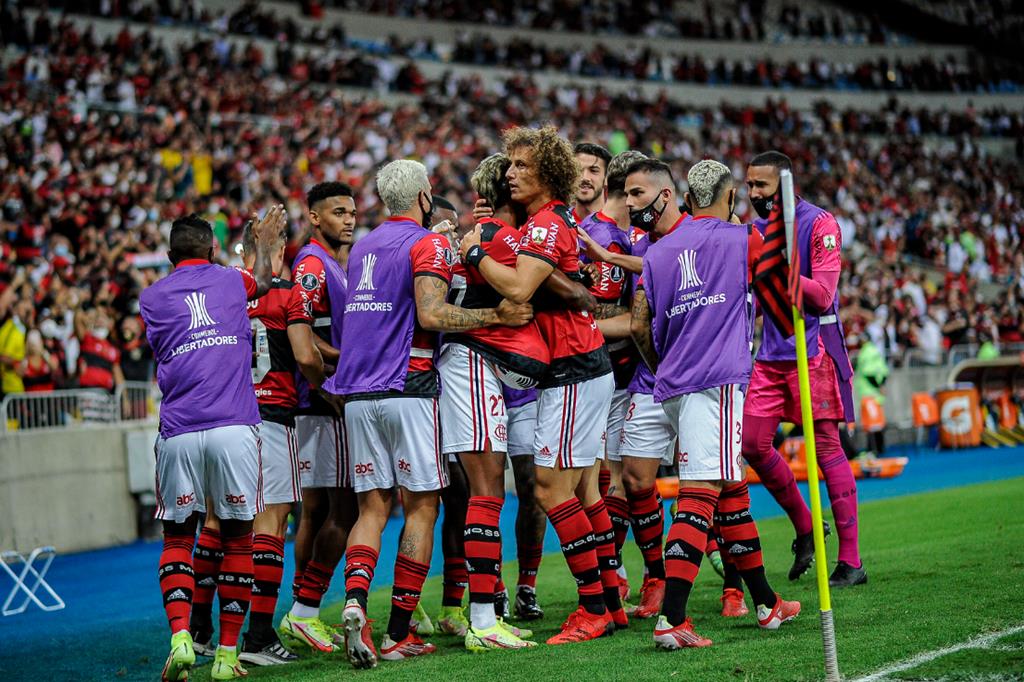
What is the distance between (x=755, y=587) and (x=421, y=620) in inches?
91.5

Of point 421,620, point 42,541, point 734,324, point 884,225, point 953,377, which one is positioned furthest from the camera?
point 884,225

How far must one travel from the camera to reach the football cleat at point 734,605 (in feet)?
23.9

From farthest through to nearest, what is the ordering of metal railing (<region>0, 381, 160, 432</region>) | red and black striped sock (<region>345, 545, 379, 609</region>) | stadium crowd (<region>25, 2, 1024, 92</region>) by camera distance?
stadium crowd (<region>25, 2, 1024, 92</region>) → metal railing (<region>0, 381, 160, 432</region>) → red and black striped sock (<region>345, 545, 379, 609</region>)

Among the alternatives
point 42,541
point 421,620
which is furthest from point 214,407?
point 42,541

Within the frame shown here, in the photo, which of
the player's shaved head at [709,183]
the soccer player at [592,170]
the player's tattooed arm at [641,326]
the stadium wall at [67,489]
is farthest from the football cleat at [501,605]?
the stadium wall at [67,489]

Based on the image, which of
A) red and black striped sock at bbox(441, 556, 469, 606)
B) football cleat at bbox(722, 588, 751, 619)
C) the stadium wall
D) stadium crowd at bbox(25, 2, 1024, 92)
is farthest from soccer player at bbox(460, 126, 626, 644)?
stadium crowd at bbox(25, 2, 1024, 92)

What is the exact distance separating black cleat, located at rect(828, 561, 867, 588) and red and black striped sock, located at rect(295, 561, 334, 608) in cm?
335

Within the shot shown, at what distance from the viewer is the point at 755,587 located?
6.73 meters

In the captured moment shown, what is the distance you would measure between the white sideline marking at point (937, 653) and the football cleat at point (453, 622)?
9.95ft

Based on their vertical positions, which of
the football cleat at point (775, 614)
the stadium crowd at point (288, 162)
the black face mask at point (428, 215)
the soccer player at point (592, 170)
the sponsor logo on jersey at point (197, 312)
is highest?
the stadium crowd at point (288, 162)

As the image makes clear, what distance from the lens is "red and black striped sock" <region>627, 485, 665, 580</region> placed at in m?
7.64

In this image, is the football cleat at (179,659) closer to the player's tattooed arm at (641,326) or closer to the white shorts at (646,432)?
the white shorts at (646,432)

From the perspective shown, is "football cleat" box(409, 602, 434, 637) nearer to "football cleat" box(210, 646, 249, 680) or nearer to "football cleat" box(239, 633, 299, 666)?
"football cleat" box(239, 633, 299, 666)

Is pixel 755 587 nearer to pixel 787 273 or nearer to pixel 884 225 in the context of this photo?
pixel 787 273
